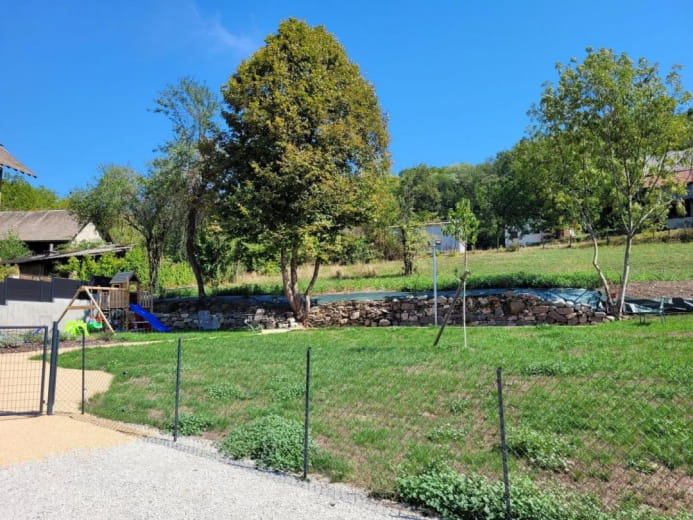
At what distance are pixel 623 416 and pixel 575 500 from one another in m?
2.07

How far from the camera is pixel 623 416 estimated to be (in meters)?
5.67

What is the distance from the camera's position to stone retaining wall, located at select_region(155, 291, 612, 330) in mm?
17266

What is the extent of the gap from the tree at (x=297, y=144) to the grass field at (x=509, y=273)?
13.3 feet

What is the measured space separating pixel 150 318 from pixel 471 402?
64.0 ft

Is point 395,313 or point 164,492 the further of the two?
point 395,313

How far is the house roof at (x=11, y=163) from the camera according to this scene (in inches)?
883

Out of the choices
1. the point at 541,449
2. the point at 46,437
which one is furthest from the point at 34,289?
the point at 541,449

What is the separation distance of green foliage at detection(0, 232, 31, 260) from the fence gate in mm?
23421

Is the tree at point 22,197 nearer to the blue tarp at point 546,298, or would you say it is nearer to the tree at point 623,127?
the blue tarp at point 546,298

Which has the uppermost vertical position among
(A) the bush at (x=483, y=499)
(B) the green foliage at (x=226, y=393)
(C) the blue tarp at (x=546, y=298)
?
(C) the blue tarp at (x=546, y=298)

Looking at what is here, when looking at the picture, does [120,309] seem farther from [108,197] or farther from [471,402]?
[471,402]

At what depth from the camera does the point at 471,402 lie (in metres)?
6.64

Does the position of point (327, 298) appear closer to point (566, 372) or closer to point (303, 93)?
point (303, 93)

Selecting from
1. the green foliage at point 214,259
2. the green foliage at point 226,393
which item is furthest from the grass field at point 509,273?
the green foliage at point 226,393
